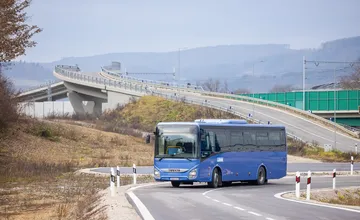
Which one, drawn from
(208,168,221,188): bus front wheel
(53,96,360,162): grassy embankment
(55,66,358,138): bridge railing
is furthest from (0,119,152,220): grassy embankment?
(55,66,358,138): bridge railing

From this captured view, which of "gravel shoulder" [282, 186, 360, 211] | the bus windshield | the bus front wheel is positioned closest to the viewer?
"gravel shoulder" [282, 186, 360, 211]

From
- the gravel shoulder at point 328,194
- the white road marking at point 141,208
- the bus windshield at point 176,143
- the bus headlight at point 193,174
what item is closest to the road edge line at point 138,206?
the white road marking at point 141,208

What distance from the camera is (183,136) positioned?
37031 millimetres

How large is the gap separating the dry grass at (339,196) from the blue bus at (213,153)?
18.0 feet

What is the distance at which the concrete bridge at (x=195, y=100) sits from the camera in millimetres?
87625

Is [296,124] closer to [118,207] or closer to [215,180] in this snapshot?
[215,180]

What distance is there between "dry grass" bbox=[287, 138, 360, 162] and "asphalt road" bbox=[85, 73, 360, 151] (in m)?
2.52

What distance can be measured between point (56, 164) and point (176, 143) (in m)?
19.3

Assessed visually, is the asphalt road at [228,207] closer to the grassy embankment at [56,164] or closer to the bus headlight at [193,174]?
the grassy embankment at [56,164]

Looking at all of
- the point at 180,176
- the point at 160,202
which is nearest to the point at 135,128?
the point at 180,176

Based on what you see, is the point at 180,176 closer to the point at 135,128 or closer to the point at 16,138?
the point at 16,138

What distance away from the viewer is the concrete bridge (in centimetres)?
8762

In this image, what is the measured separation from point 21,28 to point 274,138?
14316 mm

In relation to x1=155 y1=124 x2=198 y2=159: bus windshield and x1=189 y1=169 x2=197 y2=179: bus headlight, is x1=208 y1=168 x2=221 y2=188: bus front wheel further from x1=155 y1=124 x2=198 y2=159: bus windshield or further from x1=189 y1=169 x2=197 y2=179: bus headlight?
x1=155 y1=124 x2=198 y2=159: bus windshield
